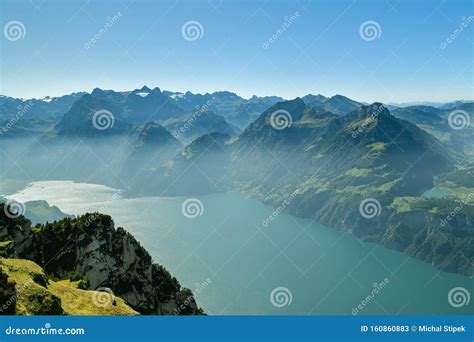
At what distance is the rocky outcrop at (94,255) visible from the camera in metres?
74.7

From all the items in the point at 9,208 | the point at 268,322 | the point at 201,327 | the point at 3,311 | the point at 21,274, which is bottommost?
the point at 9,208

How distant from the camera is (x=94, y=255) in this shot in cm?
7619

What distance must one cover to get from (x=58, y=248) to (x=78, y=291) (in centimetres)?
2338

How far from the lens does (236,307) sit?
7741 inches

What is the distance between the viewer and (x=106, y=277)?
76.2 m

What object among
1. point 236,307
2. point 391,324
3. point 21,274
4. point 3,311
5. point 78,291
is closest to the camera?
point 391,324

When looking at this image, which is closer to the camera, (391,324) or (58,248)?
(391,324)

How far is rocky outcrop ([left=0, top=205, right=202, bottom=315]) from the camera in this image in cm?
7469

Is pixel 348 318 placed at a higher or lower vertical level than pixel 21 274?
higher

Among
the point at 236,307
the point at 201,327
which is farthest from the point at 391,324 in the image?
the point at 236,307

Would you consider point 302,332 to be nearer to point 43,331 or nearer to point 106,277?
point 43,331

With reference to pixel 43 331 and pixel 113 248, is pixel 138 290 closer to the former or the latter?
pixel 113 248

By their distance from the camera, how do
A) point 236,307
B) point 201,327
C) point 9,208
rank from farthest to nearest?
point 236,307 → point 9,208 → point 201,327

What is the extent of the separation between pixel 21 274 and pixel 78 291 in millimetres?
9941
